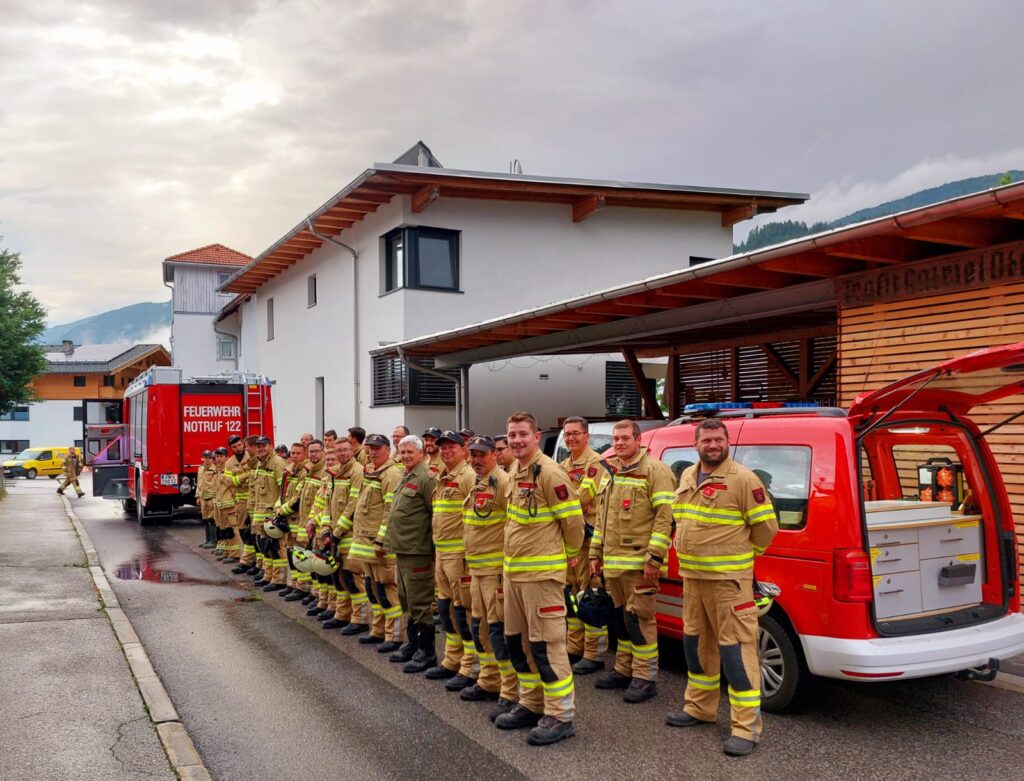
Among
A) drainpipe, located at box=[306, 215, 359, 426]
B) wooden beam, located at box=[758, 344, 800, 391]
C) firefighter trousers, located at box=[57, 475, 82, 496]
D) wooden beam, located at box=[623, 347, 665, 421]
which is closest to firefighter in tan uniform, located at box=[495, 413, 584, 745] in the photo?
wooden beam, located at box=[758, 344, 800, 391]

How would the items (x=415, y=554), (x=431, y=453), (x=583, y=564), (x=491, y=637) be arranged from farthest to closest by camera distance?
(x=431, y=453) → (x=583, y=564) → (x=415, y=554) → (x=491, y=637)

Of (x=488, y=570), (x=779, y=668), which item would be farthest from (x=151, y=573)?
(x=779, y=668)

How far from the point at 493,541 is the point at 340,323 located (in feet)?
53.9

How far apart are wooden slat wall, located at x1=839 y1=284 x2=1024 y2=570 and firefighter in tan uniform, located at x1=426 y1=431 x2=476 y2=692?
440 centimetres

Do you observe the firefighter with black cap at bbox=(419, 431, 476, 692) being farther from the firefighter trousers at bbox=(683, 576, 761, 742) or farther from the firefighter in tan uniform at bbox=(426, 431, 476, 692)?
the firefighter trousers at bbox=(683, 576, 761, 742)

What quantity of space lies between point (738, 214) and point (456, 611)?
18.5 meters

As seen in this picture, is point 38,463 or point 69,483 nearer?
point 69,483

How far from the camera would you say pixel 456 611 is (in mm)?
6398

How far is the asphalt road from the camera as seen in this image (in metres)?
4.75

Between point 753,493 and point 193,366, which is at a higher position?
point 193,366

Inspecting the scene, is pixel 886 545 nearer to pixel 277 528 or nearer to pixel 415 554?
pixel 415 554

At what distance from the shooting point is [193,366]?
140ft

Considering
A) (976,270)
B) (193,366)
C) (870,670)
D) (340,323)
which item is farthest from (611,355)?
(193,366)

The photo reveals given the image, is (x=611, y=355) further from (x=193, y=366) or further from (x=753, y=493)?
(x=193, y=366)
